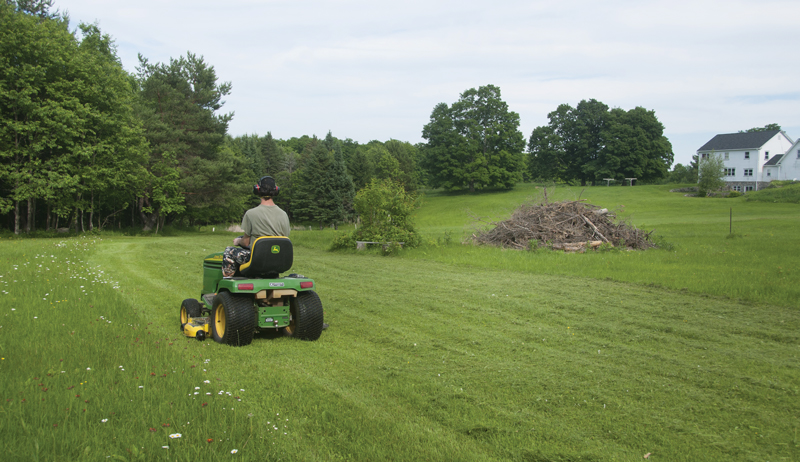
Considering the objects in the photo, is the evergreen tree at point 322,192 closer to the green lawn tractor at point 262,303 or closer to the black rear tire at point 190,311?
the black rear tire at point 190,311

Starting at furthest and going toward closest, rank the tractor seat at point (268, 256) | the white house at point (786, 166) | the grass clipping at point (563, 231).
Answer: the white house at point (786, 166) < the grass clipping at point (563, 231) < the tractor seat at point (268, 256)

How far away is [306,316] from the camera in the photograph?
6164 millimetres

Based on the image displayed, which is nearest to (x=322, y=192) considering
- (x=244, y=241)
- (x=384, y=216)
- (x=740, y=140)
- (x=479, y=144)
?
(x=479, y=144)

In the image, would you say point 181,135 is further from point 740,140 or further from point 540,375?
point 740,140

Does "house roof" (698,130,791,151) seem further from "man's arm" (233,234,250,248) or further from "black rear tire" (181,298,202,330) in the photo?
"black rear tire" (181,298,202,330)

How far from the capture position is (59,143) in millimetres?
27203

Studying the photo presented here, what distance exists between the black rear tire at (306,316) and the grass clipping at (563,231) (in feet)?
39.9

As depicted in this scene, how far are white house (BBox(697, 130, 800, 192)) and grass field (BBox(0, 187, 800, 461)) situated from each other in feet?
203

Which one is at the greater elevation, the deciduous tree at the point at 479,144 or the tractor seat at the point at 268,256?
the deciduous tree at the point at 479,144

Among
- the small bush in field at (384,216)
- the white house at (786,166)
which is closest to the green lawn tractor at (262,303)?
the small bush in field at (384,216)

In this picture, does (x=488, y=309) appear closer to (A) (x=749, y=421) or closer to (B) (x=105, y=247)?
(A) (x=749, y=421)

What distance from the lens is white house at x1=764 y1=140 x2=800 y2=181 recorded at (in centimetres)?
5678

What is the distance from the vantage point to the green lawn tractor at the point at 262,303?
588cm

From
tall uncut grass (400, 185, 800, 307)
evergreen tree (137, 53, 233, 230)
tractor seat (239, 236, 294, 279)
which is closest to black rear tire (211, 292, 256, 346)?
tractor seat (239, 236, 294, 279)
